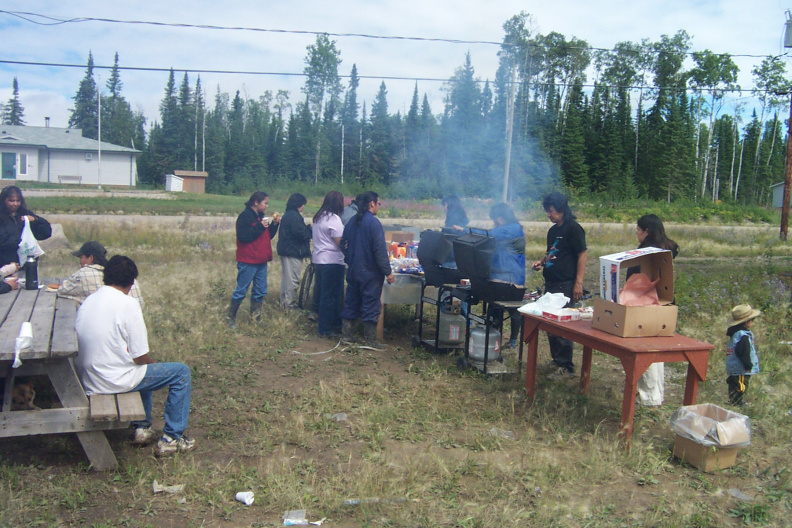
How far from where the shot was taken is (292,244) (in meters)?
8.58

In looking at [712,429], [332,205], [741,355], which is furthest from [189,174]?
[712,429]

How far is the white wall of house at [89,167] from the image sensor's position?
43750 mm

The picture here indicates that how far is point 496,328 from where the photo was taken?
21.4 feet

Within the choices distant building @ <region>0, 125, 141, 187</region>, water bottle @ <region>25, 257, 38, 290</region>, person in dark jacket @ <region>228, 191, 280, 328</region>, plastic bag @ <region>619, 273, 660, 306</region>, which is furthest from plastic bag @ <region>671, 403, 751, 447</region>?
distant building @ <region>0, 125, 141, 187</region>

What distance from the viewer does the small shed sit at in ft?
167

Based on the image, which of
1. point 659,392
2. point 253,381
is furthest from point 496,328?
point 253,381

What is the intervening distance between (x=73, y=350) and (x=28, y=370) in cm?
64

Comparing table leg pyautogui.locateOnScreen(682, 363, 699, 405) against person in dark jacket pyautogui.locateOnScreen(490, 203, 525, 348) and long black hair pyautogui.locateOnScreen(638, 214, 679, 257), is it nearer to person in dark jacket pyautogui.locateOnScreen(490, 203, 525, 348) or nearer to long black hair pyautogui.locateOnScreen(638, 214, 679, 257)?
long black hair pyautogui.locateOnScreen(638, 214, 679, 257)

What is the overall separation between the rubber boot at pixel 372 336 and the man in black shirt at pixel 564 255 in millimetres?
2073

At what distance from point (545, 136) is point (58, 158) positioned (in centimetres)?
3425

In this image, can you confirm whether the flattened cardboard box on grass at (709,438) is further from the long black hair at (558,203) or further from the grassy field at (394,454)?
the long black hair at (558,203)

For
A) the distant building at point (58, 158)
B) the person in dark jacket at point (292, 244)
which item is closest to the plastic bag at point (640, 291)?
the person in dark jacket at point (292, 244)

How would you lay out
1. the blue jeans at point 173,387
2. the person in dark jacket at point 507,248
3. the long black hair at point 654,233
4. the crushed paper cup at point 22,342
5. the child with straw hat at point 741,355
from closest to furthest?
the crushed paper cup at point 22,342
the blue jeans at point 173,387
the child with straw hat at point 741,355
the long black hair at point 654,233
the person in dark jacket at point 507,248

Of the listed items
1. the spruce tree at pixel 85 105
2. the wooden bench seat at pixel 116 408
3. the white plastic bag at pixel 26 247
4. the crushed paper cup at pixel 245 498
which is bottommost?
the crushed paper cup at pixel 245 498
